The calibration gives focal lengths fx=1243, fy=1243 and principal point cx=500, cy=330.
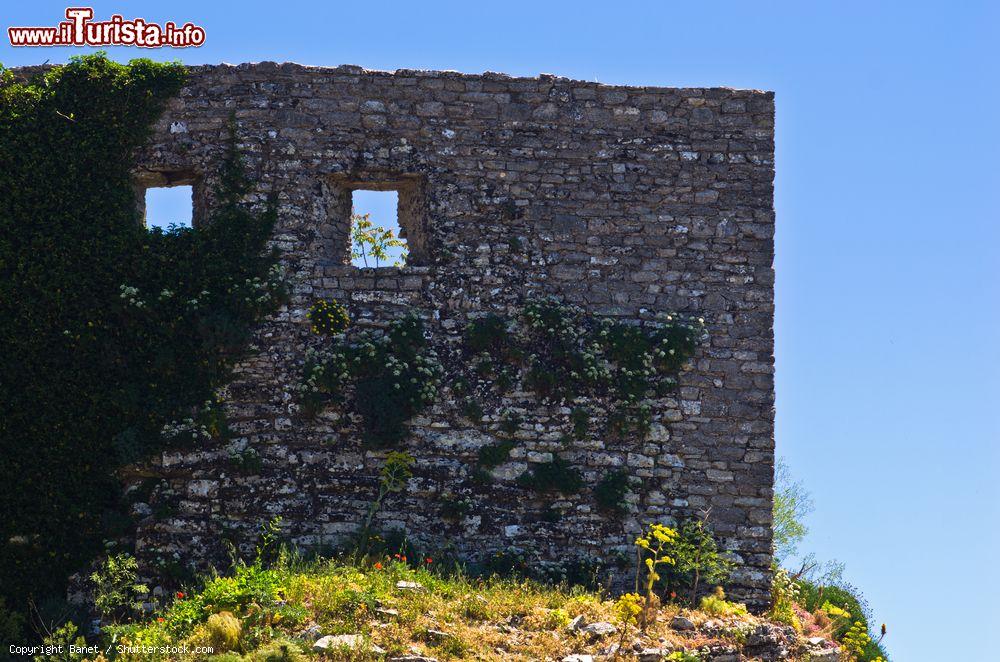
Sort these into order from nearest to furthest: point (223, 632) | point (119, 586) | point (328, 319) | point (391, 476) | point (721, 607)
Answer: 1. point (223, 632)
2. point (119, 586)
3. point (721, 607)
4. point (391, 476)
5. point (328, 319)

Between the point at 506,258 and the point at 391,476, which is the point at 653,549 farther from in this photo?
the point at 506,258

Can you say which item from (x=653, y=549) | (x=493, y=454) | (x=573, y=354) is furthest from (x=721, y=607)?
(x=573, y=354)

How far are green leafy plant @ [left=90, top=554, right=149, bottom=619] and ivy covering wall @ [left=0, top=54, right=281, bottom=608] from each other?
368mm

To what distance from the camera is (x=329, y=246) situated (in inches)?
542

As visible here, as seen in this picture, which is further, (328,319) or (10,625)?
(328,319)

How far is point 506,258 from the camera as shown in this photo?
45.0 ft

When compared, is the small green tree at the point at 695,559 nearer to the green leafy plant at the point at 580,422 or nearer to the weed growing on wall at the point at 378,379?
the green leafy plant at the point at 580,422

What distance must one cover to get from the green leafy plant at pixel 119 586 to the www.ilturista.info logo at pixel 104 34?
19.0 feet

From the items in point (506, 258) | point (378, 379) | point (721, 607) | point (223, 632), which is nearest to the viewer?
point (223, 632)

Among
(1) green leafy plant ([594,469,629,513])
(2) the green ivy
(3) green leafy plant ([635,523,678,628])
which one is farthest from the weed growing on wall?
(3) green leafy plant ([635,523,678,628])

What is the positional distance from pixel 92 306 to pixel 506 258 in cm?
446

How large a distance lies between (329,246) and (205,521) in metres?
3.26

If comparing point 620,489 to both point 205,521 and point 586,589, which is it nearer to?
point 586,589

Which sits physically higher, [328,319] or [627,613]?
[328,319]
